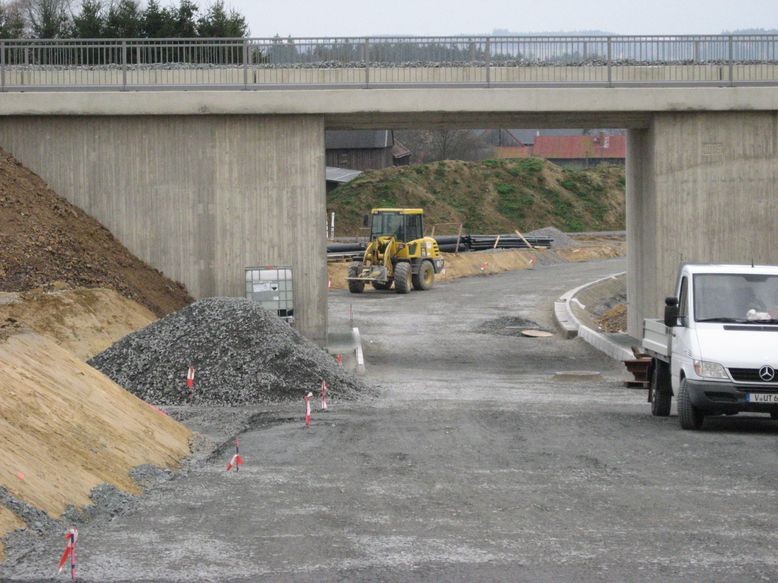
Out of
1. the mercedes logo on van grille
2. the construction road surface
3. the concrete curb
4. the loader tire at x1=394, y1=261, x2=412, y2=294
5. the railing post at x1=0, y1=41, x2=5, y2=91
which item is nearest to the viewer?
the construction road surface

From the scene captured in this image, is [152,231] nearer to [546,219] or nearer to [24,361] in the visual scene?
[24,361]

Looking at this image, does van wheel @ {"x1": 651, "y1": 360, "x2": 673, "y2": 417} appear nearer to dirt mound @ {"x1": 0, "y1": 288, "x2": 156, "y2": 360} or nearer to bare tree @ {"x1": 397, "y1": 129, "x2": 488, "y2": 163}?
dirt mound @ {"x1": 0, "y1": 288, "x2": 156, "y2": 360}

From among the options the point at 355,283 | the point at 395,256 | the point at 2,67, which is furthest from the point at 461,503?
the point at 395,256

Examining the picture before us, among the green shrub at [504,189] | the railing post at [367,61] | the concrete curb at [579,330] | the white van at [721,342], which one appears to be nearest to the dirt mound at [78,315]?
the railing post at [367,61]

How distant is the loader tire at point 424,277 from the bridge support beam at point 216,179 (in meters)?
20.4

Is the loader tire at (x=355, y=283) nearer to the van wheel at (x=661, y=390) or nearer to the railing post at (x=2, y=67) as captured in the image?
the railing post at (x=2, y=67)

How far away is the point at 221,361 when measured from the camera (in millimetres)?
20828

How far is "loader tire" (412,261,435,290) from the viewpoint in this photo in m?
48.0

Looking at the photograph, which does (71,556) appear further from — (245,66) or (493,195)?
(493,195)

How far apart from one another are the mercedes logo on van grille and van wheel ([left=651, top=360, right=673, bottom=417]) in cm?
252

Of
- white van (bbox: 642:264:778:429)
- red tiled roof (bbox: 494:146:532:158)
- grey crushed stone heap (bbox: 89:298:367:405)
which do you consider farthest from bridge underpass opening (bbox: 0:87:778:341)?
red tiled roof (bbox: 494:146:532:158)

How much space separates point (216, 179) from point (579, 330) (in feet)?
39.6

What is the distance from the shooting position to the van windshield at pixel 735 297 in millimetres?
16469

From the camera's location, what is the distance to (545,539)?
9.77 metres
